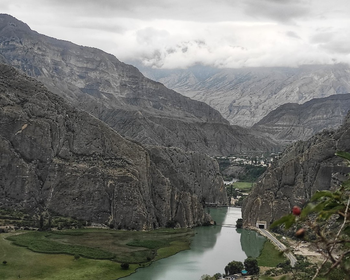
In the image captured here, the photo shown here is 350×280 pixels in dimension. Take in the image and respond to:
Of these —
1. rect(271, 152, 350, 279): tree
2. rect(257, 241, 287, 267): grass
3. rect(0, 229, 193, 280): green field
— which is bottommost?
rect(0, 229, 193, 280): green field

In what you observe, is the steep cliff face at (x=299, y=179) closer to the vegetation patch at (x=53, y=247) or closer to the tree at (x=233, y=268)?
the tree at (x=233, y=268)

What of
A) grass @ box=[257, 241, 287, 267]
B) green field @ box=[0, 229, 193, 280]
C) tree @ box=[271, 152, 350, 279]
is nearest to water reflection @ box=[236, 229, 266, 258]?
grass @ box=[257, 241, 287, 267]

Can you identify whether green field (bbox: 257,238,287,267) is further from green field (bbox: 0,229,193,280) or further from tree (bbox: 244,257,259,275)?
green field (bbox: 0,229,193,280)

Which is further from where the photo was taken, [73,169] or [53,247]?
[73,169]

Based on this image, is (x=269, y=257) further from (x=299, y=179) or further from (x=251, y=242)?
(x=299, y=179)

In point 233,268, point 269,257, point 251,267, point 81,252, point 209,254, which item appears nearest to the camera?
point 233,268

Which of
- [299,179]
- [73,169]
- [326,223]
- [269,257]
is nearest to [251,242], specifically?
[269,257]
